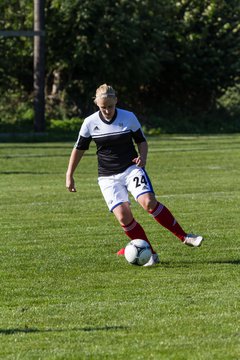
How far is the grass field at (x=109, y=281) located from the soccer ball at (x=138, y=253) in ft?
0.33

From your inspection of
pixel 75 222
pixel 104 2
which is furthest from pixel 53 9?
pixel 75 222

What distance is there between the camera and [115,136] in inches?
431

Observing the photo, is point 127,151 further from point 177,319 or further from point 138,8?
point 138,8

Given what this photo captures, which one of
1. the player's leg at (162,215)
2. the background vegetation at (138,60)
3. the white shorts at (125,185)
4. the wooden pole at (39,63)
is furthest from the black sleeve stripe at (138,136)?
the background vegetation at (138,60)

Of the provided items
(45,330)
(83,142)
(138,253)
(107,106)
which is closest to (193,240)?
(138,253)

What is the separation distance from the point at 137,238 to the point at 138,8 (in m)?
35.4

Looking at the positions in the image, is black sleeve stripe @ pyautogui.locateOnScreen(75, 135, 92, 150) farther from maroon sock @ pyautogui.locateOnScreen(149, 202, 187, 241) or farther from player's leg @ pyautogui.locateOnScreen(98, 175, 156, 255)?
maroon sock @ pyautogui.locateOnScreen(149, 202, 187, 241)

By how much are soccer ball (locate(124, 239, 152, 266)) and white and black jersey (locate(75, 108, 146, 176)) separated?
87cm

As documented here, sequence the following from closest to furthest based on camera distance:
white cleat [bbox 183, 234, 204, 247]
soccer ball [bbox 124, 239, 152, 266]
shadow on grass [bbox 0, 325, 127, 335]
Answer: shadow on grass [bbox 0, 325, 127, 335] < soccer ball [bbox 124, 239, 152, 266] < white cleat [bbox 183, 234, 204, 247]

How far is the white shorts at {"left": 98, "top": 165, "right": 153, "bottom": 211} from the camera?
426 inches

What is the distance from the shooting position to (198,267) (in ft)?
34.1

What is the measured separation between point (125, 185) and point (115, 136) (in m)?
0.50

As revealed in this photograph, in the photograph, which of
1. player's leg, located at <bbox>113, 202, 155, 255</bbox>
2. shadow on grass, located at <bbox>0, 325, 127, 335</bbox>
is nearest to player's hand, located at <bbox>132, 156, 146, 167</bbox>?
player's leg, located at <bbox>113, 202, 155, 255</bbox>

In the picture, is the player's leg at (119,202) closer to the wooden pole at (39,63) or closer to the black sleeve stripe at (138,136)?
the black sleeve stripe at (138,136)
